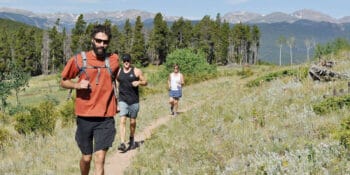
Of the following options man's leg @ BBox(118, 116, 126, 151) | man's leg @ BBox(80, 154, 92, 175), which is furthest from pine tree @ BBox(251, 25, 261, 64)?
man's leg @ BBox(80, 154, 92, 175)

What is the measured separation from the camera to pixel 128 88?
1052 centimetres

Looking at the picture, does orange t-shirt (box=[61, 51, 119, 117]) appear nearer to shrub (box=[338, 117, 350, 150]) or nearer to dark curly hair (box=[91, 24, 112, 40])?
dark curly hair (box=[91, 24, 112, 40])

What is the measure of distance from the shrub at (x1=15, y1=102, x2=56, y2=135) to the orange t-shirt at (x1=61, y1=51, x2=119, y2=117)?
28.1 feet

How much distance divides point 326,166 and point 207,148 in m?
2.76

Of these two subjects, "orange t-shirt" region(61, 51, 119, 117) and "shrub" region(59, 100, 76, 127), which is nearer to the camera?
"orange t-shirt" region(61, 51, 119, 117)

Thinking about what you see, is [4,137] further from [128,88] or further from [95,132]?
[95,132]

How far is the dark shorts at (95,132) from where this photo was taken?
6.38 m

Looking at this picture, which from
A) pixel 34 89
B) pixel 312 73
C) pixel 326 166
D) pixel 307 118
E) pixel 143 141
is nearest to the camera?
pixel 326 166

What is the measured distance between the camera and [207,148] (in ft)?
27.3

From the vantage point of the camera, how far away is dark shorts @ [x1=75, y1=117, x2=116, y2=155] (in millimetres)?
6379

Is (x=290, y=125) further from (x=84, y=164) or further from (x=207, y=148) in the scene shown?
(x=84, y=164)

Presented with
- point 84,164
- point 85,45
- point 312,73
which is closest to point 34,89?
point 85,45

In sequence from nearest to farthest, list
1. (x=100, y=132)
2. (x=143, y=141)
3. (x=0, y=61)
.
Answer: (x=100, y=132)
(x=143, y=141)
(x=0, y=61)

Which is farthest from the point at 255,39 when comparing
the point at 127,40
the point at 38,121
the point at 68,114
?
the point at 38,121
